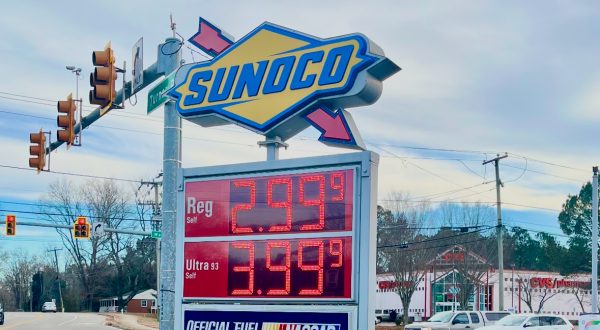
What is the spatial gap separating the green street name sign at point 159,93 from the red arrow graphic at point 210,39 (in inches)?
29.9

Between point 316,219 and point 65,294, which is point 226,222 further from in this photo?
point 65,294

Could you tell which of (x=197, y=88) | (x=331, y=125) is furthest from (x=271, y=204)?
(x=197, y=88)

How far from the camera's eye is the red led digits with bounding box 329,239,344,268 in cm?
775

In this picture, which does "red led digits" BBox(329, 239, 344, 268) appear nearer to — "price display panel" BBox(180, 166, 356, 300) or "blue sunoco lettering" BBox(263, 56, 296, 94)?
"price display panel" BBox(180, 166, 356, 300)

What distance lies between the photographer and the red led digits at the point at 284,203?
816 centimetres

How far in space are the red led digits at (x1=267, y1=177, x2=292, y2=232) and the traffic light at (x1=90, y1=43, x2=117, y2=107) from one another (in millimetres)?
5463

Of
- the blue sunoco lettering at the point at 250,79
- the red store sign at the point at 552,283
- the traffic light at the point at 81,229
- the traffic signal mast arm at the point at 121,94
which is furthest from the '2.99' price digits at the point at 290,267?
the red store sign at the point at 552,283

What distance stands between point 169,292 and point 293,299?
2.85 meters

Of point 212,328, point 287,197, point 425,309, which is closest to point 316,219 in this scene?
point 287,197

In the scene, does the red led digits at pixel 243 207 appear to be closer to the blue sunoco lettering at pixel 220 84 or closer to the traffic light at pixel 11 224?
the blue sunoco lettering at pixel 220 84

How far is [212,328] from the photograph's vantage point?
8.70 meters

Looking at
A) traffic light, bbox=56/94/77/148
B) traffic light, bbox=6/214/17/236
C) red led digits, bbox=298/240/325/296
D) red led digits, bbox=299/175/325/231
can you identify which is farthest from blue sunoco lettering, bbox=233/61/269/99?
traffic light, bbox=6/214/17/236

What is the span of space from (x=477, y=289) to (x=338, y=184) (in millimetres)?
52044

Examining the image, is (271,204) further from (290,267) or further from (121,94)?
(121,94)
